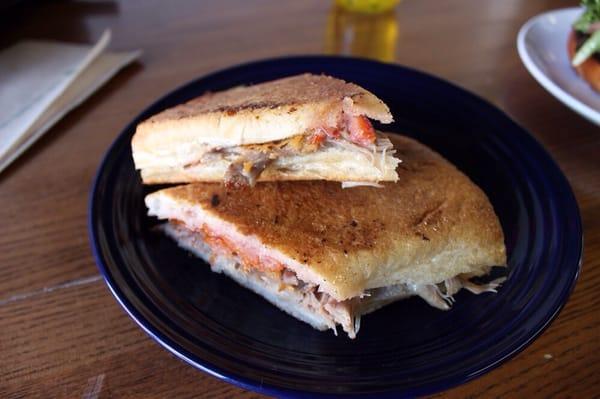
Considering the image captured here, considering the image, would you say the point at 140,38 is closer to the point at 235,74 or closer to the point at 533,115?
the point at 235,74

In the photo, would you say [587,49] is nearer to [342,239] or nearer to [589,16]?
[589,16]

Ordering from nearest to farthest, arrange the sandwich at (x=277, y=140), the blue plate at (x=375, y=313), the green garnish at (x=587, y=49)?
the blue plate at (x=375, y=313), the sandwich at (x=277, y=140), the green garnish at (x=587, y=49)

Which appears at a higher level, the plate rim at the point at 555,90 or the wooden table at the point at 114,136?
the plate rim at the point at 555,90

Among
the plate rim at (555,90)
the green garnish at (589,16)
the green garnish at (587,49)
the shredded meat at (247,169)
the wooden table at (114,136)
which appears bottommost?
the wooden table at (114,136)

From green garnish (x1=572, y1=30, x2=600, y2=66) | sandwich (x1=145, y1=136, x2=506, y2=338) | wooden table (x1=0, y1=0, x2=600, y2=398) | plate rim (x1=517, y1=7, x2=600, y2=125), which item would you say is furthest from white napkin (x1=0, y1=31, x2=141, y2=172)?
green garnish (x1=572, y1=30, x2=600, y2=66)

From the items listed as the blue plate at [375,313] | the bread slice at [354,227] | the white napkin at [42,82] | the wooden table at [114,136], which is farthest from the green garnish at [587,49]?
the white napkin at [42,82]

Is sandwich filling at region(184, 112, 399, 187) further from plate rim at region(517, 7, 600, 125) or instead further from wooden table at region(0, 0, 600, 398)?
plate rim at region(517, 7, 600, 125)

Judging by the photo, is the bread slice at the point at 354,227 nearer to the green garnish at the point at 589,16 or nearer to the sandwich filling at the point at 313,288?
the sandwich filling at the point at 313,288
